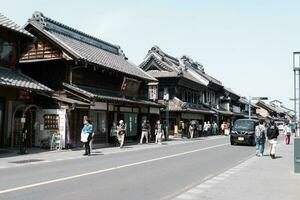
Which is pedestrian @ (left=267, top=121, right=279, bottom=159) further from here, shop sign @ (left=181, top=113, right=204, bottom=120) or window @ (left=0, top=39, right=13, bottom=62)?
shop sign @ (left=181, top=113, right=204, bottom=120)

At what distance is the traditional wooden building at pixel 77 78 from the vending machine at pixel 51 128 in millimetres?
81

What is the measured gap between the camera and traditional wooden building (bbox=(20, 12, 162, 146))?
1029 inches

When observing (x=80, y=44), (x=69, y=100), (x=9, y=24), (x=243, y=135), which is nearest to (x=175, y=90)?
(x=243, y=135)

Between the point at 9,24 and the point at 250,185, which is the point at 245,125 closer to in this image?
the point at 9,24

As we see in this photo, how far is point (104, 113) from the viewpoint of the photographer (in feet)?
98.1

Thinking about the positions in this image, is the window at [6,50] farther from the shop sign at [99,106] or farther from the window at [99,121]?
the window at [99,121]

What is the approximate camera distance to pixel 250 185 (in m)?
11.7

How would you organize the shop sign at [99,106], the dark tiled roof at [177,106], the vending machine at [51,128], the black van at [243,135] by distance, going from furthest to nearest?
the dark tiled roof at [177,106] → the black van at [243,135] → the shop sign at [99,106] → the vending machine at [51,128]

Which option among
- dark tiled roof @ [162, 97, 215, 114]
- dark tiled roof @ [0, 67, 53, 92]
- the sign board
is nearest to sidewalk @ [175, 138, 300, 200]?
dark tiled roof @ [0, 67, 53, 92]

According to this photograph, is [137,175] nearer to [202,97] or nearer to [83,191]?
[83,191]

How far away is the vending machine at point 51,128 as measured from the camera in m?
23.9

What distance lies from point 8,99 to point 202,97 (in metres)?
37.3

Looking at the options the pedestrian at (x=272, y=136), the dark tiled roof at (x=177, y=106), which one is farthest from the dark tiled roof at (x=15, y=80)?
the dark tiled roof at (x=177, y=106)

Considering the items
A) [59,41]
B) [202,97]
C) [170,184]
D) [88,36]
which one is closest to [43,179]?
[170,184]
